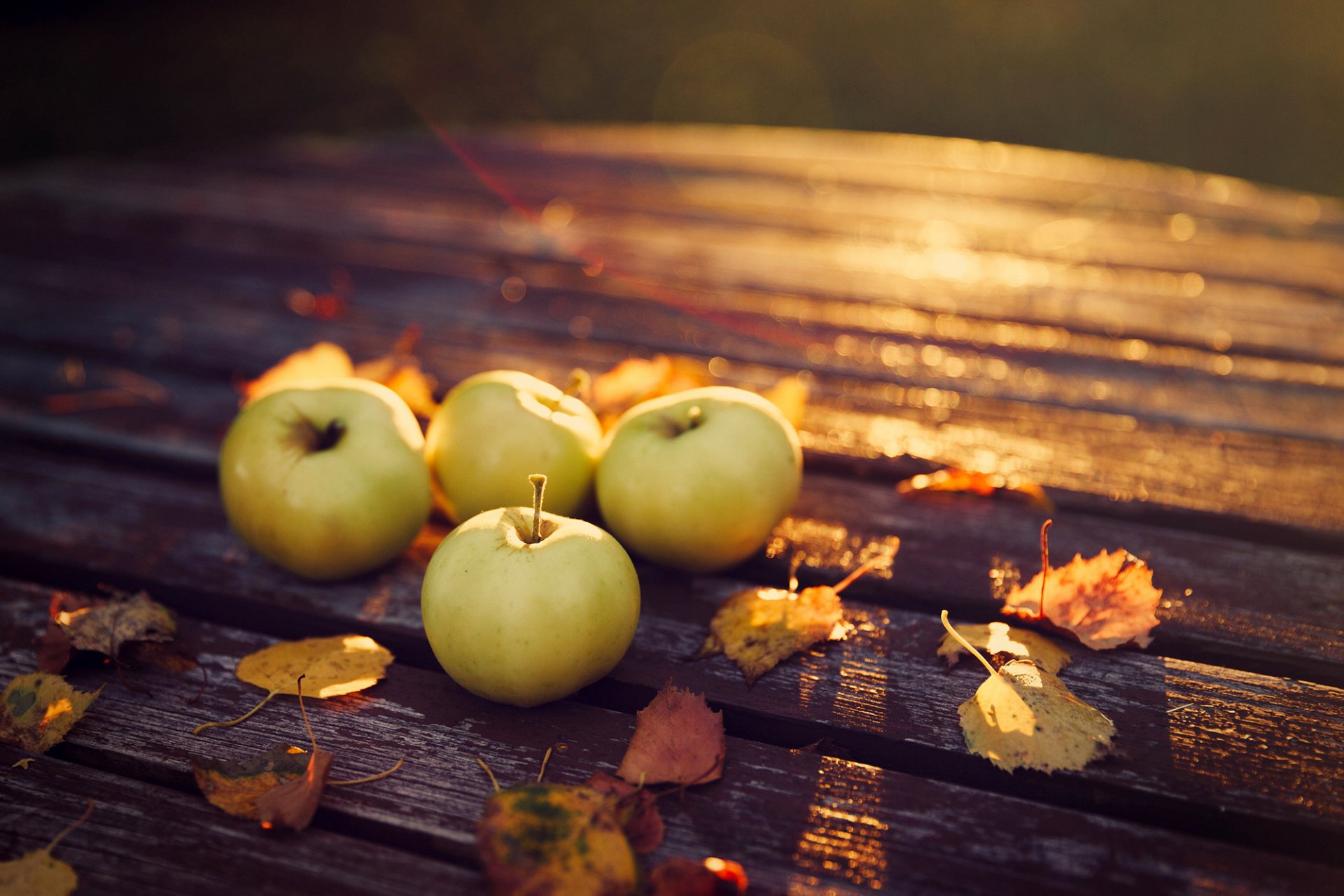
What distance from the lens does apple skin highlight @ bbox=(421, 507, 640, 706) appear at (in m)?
0.93

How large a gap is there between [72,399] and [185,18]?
6.23 meters

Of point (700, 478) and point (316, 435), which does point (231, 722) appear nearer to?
point (316, 435)

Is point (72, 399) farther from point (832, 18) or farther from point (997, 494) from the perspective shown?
point (832, 18)

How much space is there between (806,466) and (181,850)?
1.00m

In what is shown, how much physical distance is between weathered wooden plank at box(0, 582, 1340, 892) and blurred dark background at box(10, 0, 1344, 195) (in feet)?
14.8

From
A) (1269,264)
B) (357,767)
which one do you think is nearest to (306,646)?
(357,767)

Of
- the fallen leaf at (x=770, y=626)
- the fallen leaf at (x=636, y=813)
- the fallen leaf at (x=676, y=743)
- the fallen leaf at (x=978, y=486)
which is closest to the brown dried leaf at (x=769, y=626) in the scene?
the fallen leaf at (x=770, y=626)

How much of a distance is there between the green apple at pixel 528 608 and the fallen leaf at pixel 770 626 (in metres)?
0.14

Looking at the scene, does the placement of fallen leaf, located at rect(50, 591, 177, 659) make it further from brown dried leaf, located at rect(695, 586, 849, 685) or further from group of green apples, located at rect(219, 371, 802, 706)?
brown dried leaf, located at rect(695, 586, 849, 685)

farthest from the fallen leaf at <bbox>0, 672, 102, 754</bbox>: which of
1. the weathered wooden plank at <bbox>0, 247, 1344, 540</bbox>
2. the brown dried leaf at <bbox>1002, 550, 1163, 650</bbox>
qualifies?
the brown dried leaf at <bbox>1002, 550, 1163, 650</bbox>

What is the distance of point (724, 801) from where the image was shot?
0.88m

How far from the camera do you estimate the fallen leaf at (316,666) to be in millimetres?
1004

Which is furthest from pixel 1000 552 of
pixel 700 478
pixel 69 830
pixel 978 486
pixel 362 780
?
pixel 69 830

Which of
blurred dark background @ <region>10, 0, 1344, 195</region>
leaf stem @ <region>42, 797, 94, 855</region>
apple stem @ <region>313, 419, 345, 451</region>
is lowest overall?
leaf stem @ <region>42, 797, 94, 855</region>
